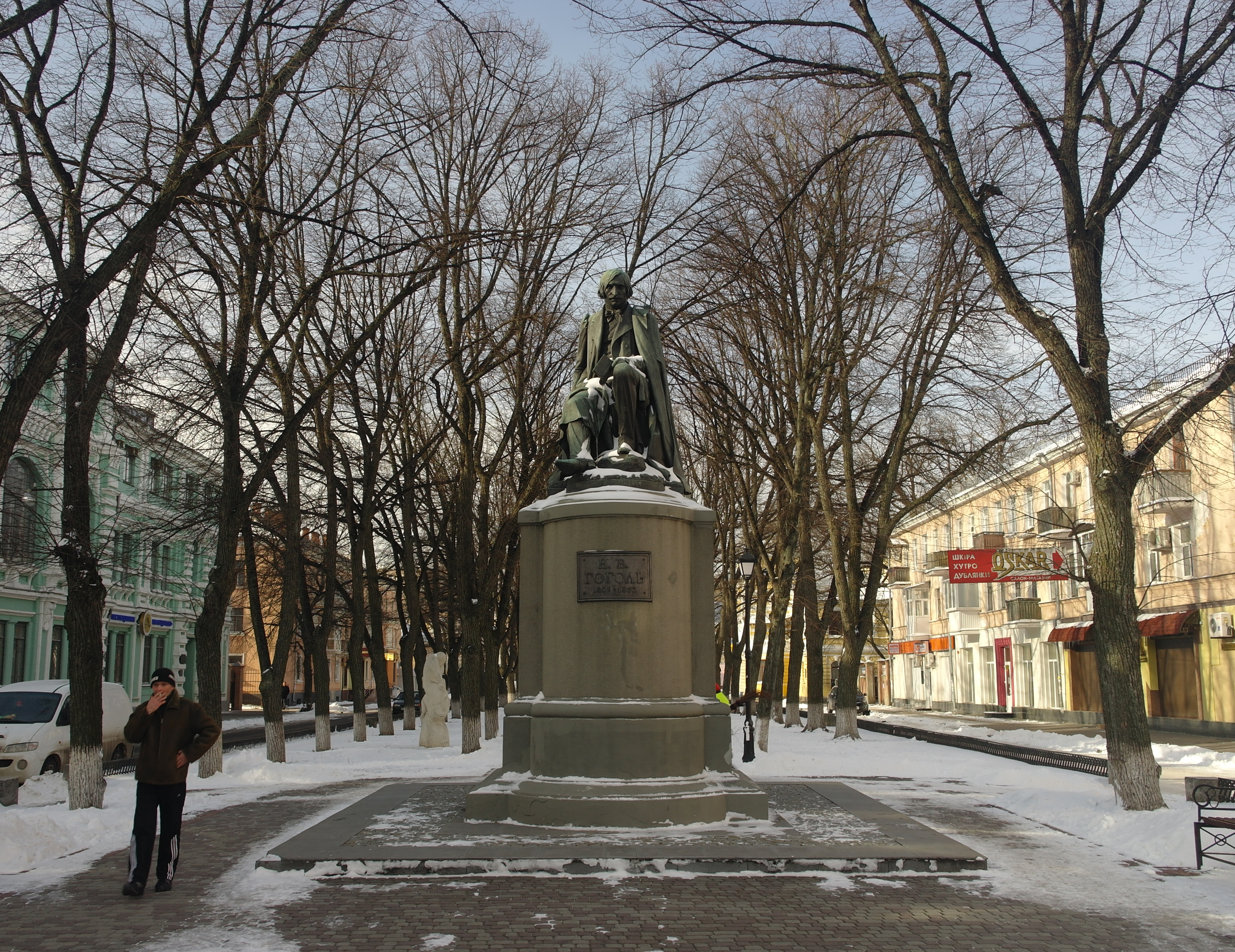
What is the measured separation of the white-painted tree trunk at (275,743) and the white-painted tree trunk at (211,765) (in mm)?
1720

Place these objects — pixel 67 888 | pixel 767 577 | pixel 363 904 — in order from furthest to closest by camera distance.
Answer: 1. pixel 767 577
2. pixel 67 888
3. pixel 363 904

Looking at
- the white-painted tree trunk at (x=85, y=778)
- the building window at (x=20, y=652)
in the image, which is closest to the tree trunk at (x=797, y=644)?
the white-painted tree trunk at (x=85, y=778)

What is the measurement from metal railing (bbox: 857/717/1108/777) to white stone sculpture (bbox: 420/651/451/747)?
1101 centimetres

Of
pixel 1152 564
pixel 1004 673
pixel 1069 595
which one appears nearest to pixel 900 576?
pixel 1004 673

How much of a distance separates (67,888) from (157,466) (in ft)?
37.9

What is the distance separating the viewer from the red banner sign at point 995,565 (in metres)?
32.4

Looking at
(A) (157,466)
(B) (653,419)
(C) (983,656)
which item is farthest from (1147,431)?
(C) (983,656)

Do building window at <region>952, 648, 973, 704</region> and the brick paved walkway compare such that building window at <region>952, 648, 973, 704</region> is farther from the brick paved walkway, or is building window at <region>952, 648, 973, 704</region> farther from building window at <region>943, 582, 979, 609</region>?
the brick paved walkway

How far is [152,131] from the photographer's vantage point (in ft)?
38.9

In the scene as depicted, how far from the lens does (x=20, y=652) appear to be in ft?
113

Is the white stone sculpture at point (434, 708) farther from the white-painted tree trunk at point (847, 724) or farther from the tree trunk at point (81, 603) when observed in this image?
the tree trunk at point (81, 603)

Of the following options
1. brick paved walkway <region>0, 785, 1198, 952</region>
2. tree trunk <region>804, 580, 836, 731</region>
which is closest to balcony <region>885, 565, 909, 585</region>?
tree trunk <region>804, 580, 836, 731</region>

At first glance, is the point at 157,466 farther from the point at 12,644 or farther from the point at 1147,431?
the point at 12,644

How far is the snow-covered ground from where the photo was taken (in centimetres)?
791
